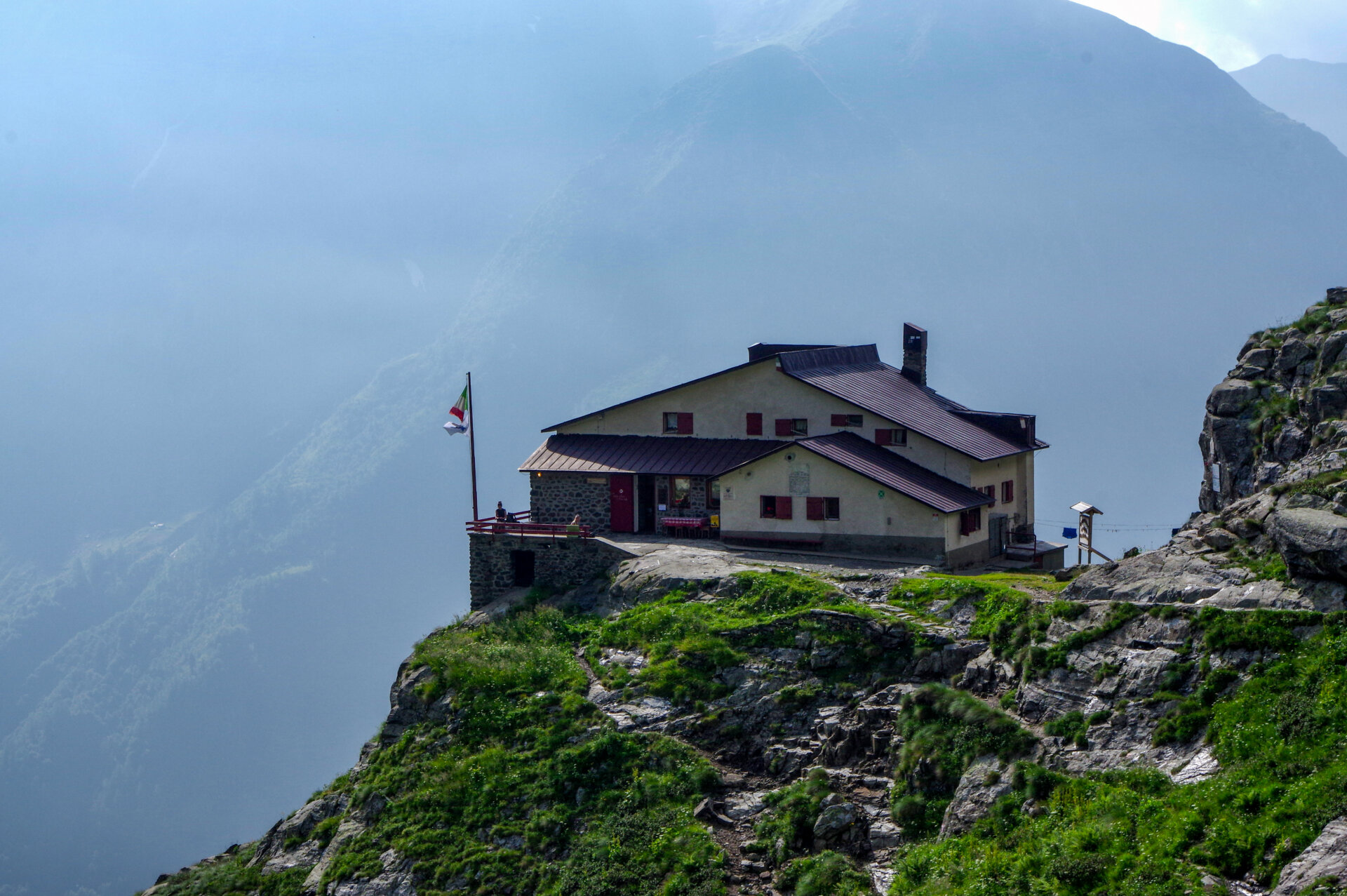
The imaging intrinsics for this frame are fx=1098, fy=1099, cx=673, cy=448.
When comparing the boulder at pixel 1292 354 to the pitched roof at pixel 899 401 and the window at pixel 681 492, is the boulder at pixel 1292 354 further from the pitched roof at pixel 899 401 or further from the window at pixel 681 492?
the window at pixel 681 492

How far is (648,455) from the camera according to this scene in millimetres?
49750

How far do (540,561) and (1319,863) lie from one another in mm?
34283

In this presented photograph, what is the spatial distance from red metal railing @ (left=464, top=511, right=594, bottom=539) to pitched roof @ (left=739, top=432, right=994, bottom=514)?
7.57m

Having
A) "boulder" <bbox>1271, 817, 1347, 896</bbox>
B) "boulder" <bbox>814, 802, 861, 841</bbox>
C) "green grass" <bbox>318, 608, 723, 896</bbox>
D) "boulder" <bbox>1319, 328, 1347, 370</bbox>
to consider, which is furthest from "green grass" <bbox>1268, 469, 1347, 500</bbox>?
"green grass" <bbox>318, 608, 723, 896</bbox>

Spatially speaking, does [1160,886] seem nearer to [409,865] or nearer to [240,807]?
[409,865]

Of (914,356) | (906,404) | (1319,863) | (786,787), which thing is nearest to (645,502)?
(906,404)

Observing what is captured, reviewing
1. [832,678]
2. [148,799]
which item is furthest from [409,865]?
[148,799]

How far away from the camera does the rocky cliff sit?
1798 centimetres

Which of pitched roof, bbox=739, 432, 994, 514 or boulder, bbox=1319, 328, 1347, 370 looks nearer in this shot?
boulder, bbox=1319, 328, 1347, 370

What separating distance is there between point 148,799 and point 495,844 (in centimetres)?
19150

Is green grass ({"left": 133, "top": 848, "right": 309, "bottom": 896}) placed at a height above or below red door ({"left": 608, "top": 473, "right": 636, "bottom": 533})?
below

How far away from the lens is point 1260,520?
24.7 meters

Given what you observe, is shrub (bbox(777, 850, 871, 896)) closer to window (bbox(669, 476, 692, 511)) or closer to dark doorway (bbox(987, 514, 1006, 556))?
dark doorway (bbox(987, 514, 1006, 556))

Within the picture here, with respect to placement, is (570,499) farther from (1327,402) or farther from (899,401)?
(1327,402)
